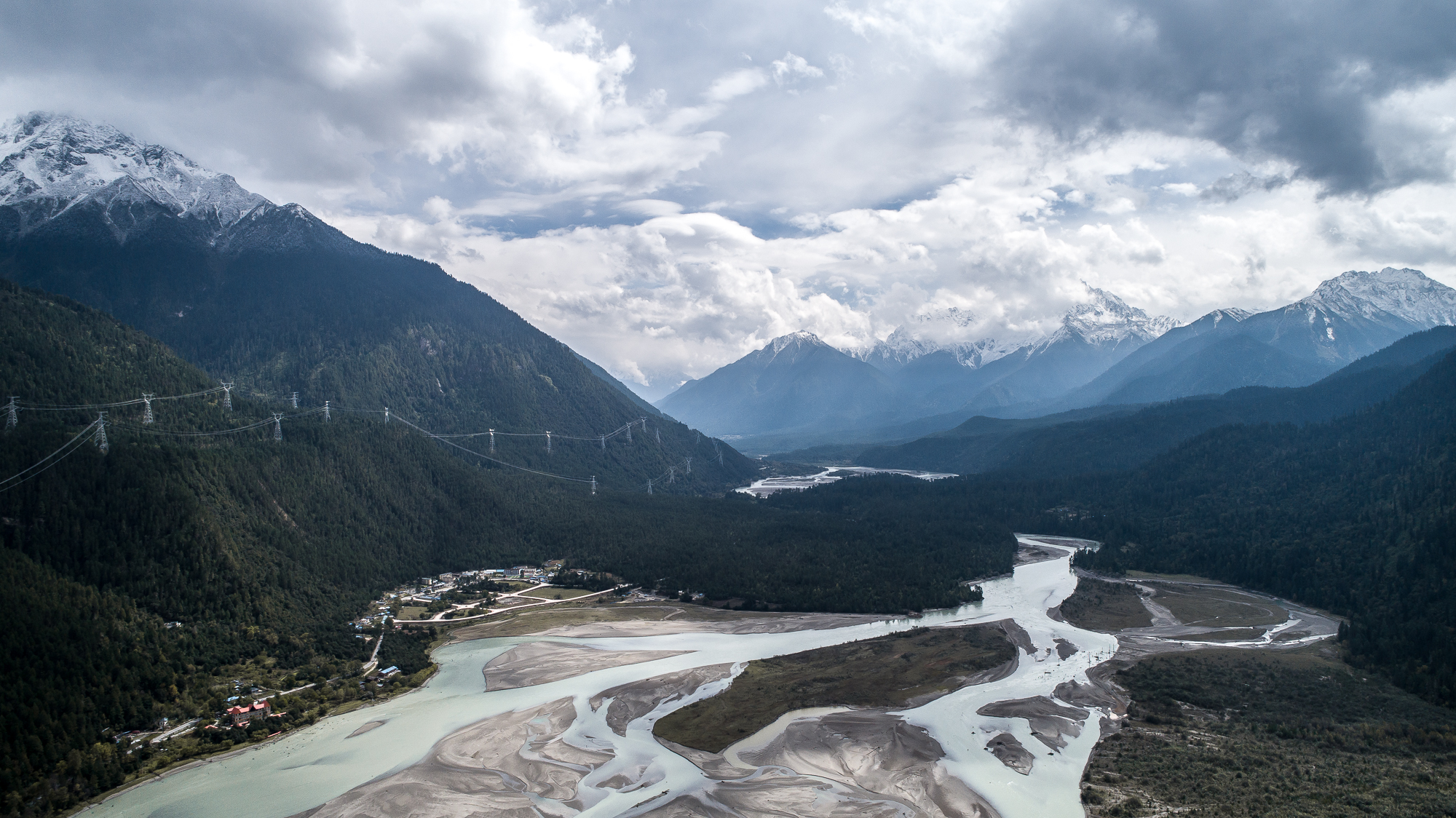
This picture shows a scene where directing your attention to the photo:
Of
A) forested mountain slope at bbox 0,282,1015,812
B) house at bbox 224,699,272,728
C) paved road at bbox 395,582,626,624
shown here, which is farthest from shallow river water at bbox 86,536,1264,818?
paved road at bbox 395,582,626,624

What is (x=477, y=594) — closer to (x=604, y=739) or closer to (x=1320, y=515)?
(x=604, y=739)

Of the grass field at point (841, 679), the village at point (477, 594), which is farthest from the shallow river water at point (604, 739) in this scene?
the village at point (477, 594)

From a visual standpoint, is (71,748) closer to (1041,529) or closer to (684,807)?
(684,807)

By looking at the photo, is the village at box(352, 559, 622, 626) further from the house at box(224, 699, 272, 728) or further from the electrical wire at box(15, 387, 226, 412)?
the electrical wire at box(15, 387, 226, 412)

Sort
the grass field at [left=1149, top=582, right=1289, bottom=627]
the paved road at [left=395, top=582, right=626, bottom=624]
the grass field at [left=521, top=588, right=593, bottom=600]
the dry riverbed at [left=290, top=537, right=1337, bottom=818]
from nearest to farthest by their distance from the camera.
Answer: the dry riverbed at [left=290, top=537, right=1337, bottom=818] < the grass field at [left=1149, top=582, right=1289, bottom=627] < the paved road at [left=395, top=582, right=626, bottom=624] < the grass field at [left=521, top=588, right=593, bottom=600]

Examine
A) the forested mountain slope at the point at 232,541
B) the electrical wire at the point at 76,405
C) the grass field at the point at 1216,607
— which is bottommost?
the grass field at the point at 1216,607

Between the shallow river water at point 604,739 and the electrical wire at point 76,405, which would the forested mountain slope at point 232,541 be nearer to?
the electrical wire at point 76,405
